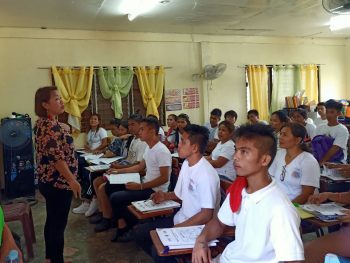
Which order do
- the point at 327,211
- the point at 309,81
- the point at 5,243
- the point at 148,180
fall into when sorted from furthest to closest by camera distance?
the point at 309,81 < the point at 148,180 < the point at 327,211 < the point at 5,243

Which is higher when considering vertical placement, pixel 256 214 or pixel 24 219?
pixel 256 214

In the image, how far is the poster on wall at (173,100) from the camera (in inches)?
262

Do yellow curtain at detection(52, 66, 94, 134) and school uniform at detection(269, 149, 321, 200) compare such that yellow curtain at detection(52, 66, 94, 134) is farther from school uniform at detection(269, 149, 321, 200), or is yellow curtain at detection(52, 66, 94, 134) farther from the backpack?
school uniform at detection(269, 149, 321, 200)

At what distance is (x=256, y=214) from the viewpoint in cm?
132

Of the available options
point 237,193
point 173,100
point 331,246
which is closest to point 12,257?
point 237,193

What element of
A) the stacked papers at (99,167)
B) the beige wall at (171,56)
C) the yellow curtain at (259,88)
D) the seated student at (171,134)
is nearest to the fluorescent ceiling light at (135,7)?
the beige wall at (171,56)

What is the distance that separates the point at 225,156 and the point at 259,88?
4.35 meters

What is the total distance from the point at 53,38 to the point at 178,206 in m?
4.63

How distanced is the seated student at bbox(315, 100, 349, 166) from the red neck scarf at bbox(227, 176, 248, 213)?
93.4 inches

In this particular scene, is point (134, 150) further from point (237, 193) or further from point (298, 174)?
point (237, 193)

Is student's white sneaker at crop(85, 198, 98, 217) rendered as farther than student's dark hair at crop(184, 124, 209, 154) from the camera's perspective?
Yes

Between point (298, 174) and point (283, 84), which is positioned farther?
point (283, 84)

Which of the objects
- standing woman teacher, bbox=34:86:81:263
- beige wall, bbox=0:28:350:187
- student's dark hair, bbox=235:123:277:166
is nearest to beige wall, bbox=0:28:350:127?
beige wall, bbox=0:28:350:187

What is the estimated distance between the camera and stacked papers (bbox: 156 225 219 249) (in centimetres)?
154
